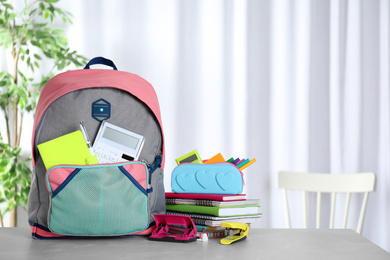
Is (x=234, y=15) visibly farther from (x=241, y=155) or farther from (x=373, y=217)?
(x=373, y=217)

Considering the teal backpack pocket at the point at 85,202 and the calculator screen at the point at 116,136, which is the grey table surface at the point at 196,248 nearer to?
the teal backpack pocket at the point at 85,202

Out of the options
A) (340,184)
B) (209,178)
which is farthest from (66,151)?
(340,184)

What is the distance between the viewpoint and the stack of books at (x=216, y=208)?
2.84ft

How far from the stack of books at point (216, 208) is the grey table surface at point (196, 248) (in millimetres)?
40

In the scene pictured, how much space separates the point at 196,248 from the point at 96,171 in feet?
0.77

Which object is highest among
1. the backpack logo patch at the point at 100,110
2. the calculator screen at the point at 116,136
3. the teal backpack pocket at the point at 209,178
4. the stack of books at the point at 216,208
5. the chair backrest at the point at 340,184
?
the backpack logo patch at the point at 100,110

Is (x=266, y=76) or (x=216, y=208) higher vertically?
(x=266, y=76)

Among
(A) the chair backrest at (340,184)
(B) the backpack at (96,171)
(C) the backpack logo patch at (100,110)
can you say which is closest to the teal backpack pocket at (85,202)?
(B) the backpack at (96,171)

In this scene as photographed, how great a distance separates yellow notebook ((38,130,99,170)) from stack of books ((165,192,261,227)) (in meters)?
0.21

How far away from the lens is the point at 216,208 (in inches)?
33.9

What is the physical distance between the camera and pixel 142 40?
2135 mm

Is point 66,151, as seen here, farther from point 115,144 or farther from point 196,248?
point 196,248

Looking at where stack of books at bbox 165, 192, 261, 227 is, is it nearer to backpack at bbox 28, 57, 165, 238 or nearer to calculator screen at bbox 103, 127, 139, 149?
backpack at bbox 28, 57, 165, 238

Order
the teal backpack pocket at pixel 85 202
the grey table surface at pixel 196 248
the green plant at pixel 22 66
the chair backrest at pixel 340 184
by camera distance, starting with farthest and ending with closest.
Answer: the green plant at pixel 22 66 < the chair backrest at pixel 340 184 < the teal backpack pocket at pixel 85 202 < the grey table surface at pixel 196 248
